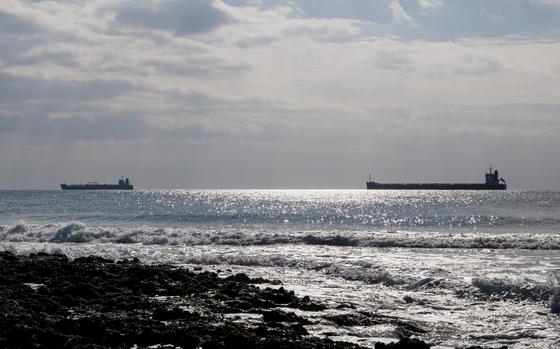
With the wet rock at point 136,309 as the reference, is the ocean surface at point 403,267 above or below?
below

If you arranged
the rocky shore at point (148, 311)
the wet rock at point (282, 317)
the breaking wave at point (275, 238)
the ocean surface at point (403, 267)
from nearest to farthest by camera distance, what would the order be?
the rocky shore at point (148, 311), the wet rock at point (282, 317), the ocean surface at point (403, 267), the breaking wave at point (275, 238)

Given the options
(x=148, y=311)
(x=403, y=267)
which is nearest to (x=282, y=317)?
(x=148, y=311)

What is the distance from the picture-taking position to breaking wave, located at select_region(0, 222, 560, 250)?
3838 centimetres

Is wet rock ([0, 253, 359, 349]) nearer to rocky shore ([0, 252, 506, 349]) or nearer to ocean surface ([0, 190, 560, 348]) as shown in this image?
rocky shore ([0, 252, 506, 349])

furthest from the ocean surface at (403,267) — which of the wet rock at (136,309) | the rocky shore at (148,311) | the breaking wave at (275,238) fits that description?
the wet rock at (136,309)

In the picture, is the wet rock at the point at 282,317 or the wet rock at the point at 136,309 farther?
the wet rock at the point at 282,317

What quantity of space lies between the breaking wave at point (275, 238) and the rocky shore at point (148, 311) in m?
20.0

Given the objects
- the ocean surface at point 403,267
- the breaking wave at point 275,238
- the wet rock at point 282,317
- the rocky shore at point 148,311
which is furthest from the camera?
the breaking wave at point 275,238

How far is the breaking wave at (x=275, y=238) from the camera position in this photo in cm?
3838

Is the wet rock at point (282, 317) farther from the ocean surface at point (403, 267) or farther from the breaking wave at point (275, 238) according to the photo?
the breaking wave at point (275, 238)

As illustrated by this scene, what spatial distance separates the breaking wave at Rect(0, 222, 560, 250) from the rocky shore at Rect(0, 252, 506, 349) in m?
20.0

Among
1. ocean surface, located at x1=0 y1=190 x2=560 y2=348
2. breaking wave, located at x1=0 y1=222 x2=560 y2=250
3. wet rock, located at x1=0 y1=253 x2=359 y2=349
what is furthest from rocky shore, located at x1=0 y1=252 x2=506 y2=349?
breaking wave, located at x1=0 y1=222 x2=560 y2=250

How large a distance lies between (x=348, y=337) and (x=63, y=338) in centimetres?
556

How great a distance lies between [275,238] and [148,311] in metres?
28.4
